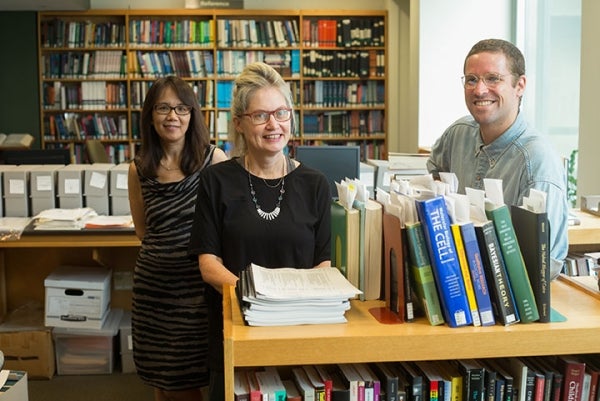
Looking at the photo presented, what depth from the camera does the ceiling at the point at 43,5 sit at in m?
7.31

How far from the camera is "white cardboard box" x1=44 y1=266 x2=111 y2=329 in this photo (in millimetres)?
4059

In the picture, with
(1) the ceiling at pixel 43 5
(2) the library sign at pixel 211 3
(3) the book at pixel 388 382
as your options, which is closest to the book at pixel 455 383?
(3) the book at pixel 388 382

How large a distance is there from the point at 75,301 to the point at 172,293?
1.63 meters

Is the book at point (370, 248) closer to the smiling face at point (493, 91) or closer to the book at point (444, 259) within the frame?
the book at point (444, 259)

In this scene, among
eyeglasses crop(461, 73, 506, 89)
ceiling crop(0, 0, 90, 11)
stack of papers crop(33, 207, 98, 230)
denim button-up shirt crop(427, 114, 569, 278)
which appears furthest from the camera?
ceiling crop(0, 0, 90, 11)

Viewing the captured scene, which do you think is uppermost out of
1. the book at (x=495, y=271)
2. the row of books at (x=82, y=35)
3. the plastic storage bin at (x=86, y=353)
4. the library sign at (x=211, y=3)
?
the library sign at (x=211, y=3)

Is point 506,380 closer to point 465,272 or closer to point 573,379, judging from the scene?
point 573,379

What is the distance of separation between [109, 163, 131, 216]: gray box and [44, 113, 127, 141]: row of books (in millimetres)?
3807

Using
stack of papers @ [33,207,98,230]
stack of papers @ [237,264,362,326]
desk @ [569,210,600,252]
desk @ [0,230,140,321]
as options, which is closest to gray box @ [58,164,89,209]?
stack of papers @ [33,207,98,230]

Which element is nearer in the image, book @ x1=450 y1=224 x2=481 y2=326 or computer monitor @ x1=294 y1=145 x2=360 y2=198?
book @ x1=450 y1=224 x2=481 y2=326

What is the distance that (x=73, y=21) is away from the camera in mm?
7875

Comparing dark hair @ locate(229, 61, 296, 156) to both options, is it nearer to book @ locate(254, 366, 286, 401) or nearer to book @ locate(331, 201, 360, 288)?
book @ locate(331, 201, 360, 288)

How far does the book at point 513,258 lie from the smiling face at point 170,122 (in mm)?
1496

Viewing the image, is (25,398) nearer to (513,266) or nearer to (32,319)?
(32,319)
